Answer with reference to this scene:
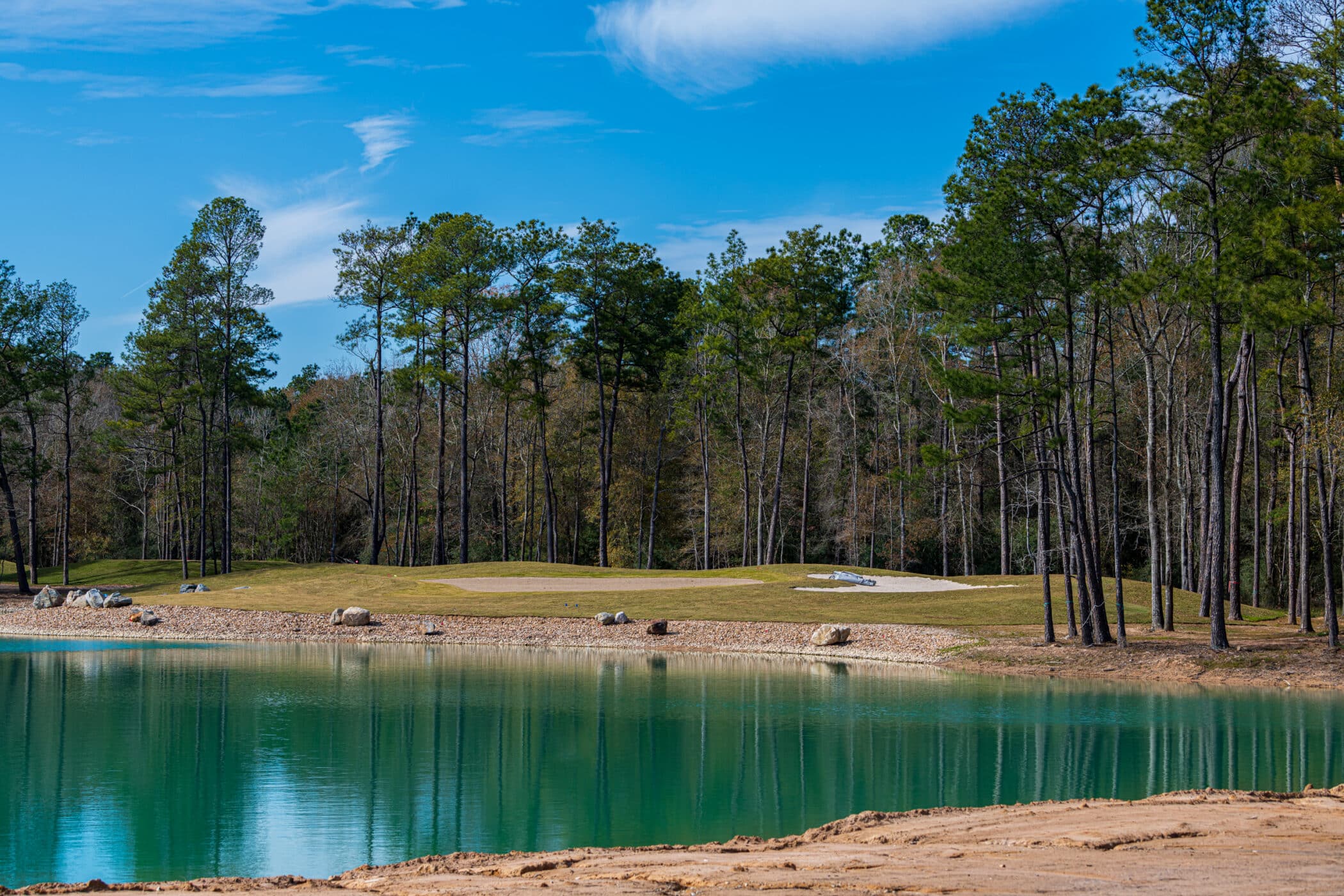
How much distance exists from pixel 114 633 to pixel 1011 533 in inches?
1290

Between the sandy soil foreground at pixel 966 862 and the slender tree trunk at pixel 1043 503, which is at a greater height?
the slender tree trunk at pixel 1043 503

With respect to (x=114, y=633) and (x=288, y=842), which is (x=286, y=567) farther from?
(x=288, y=842)

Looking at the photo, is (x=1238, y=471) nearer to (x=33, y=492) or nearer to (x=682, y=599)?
(x=682, y=599)

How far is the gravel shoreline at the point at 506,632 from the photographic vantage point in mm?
24297

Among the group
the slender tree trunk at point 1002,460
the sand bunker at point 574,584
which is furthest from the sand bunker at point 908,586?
the slender tree trunk at point 1002,460

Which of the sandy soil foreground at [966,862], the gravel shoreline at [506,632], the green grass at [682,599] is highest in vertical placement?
the sandy soil foreground at [966,862]

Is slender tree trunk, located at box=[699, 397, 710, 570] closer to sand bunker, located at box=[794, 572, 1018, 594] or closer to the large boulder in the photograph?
sand bunker, located at box=[794, 572, 1018, 594]

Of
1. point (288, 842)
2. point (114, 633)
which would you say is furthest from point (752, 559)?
point (288, 842)

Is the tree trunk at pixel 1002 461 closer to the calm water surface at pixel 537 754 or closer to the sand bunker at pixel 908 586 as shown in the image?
the sand bunker at pixel 908 586

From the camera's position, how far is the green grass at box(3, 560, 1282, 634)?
27047 millimetres

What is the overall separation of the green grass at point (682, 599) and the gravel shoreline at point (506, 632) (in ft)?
2.24

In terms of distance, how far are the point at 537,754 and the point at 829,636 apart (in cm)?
1261

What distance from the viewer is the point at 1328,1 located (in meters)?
19.9

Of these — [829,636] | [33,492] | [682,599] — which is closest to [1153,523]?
[829,636]
